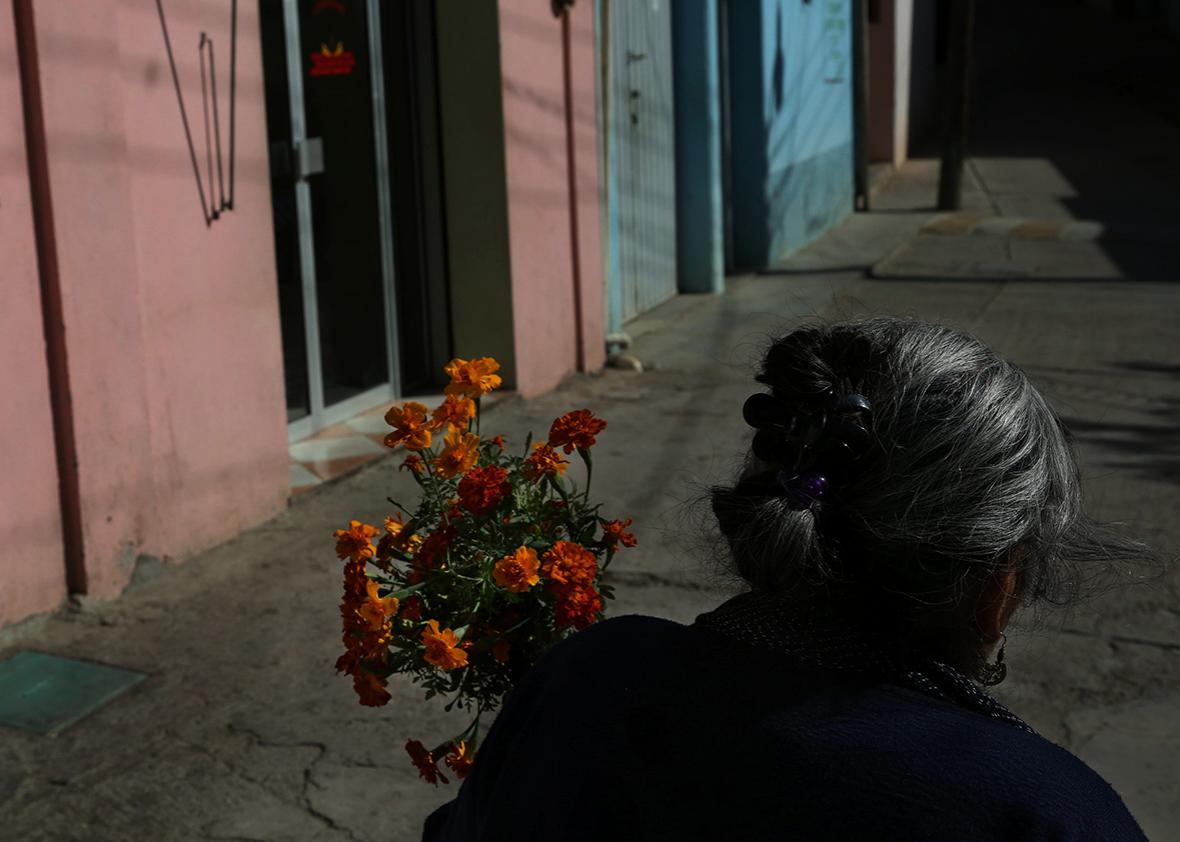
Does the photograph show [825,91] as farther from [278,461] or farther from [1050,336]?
[278,461]

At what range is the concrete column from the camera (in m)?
9.93

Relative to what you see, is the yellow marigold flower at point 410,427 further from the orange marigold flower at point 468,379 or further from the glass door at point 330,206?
the glass door at point 330,206

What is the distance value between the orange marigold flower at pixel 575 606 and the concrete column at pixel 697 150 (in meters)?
8.47

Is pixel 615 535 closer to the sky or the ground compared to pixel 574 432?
closer to the ground

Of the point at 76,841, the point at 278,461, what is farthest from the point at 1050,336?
the point at 76,841

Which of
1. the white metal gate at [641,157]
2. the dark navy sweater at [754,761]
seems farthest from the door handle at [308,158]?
the dark navy sweater at [754,761]

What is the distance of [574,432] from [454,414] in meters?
0.17

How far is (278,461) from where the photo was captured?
5320mm

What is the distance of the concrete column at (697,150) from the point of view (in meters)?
9.93

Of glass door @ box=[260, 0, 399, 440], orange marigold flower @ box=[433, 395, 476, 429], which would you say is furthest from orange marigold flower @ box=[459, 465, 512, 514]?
glass door @ box=[260, 0, 399, 440]

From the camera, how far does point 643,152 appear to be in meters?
9.43

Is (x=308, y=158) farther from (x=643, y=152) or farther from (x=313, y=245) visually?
(x=643, y=152)

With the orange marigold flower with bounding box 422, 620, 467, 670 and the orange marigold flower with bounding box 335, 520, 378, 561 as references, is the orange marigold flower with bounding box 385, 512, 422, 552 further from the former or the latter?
the orange marigold flower with bounding box 422, 620, 467, 670

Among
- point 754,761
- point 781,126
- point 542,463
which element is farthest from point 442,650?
point 781,126
